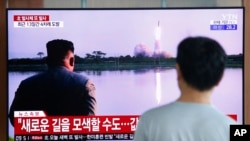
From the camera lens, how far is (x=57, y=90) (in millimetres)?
3082

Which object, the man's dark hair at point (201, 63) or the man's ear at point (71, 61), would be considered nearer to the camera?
the man's dark hair at point (201, 63)

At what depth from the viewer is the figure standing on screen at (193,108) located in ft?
4.43

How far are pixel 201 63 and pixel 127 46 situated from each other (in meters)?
1.72

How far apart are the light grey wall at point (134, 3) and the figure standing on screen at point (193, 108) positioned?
6.17 feet

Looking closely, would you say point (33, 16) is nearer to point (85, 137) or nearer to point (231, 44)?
point (85, 137)

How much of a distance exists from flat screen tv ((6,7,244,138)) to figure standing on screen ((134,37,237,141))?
5.44 ft

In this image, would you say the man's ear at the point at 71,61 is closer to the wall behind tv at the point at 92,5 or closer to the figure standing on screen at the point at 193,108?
the wall behind tv at the point at 92,5

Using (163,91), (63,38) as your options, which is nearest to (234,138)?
(163,91)

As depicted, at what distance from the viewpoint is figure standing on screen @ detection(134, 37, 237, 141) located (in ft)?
4.43
